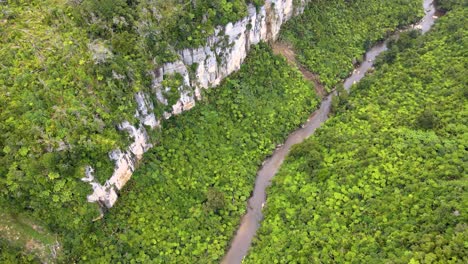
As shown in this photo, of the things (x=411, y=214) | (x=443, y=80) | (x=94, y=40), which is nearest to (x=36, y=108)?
(x=94, y=40)

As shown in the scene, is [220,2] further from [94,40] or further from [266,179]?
[266,179]

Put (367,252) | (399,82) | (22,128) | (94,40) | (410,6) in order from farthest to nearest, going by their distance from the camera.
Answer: (410,6), (399,82), (94,40), (367,252), (22,128)

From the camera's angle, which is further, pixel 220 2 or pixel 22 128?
pixel 220 2

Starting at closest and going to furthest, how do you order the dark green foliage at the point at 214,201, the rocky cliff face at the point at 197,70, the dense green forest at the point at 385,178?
the dense green forest at the point at 385,178
the rocky cliff face at the point at 197,70
the dark green foliage at the point at 214,201

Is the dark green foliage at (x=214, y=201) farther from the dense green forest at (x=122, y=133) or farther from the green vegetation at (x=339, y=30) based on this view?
the green vegetation at (x=339, y=30)

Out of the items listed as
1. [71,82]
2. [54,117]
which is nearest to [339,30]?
[71,82]

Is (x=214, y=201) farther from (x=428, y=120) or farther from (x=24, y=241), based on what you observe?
(x=428, y=120)

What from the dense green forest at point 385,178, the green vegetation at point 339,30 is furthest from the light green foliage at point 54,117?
the green vegetation at point 339,30
